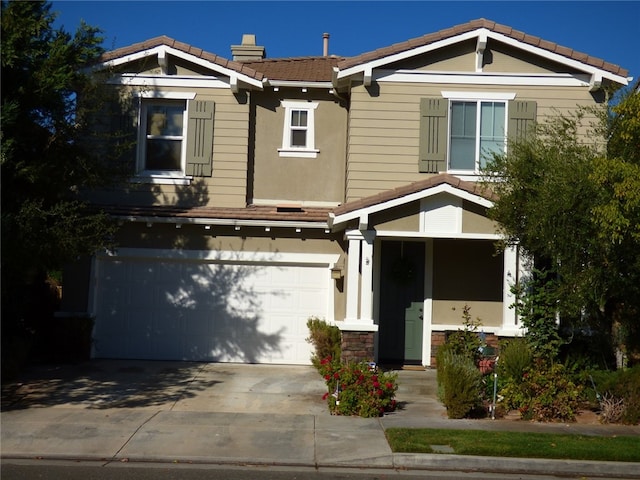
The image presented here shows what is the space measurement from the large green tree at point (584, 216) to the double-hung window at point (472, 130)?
289cm

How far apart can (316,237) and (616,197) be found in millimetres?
6763

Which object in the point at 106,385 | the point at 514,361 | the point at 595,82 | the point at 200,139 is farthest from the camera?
the point at 200,139

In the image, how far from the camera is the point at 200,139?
626 inches

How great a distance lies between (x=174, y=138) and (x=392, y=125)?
458 centimetres

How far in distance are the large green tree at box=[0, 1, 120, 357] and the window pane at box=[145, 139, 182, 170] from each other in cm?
273

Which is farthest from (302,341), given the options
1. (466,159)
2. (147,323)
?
(466,159)

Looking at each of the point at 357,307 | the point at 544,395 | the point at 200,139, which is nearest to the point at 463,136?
the point at 357,307

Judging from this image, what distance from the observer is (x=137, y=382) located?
1309 centimetres

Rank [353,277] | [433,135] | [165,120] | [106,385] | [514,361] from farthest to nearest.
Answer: [165,120]
[433,135]
[353,277]
[106,385]
[514,361]

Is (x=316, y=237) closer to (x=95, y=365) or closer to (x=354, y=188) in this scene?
(x=354, y=188)

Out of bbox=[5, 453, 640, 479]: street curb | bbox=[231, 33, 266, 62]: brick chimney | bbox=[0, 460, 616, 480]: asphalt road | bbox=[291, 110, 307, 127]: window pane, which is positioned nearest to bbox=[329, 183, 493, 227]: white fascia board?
bbox=[291, 110, 307, 127]: window pane

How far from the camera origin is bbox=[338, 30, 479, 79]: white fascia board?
49.8 ft

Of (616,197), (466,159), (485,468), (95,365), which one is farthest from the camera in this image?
(466,159)

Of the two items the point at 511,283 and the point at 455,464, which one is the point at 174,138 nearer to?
the point at 511,283
